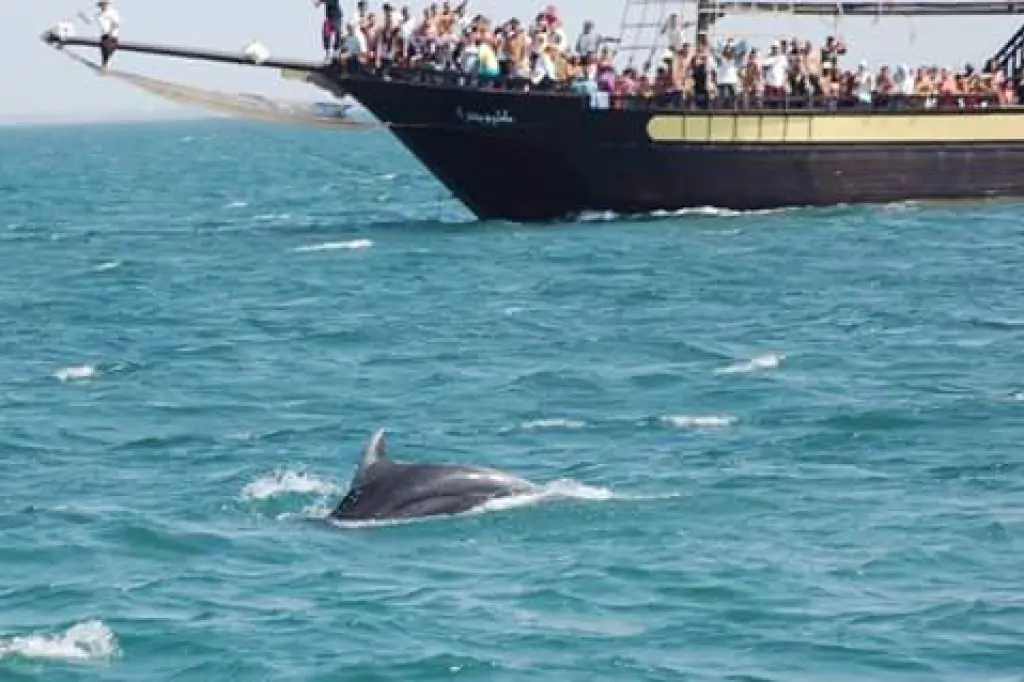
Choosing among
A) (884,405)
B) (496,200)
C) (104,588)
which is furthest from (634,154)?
(104,588)

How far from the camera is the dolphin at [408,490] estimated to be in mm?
24219

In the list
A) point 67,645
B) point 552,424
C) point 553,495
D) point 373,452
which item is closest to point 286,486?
point 373,452

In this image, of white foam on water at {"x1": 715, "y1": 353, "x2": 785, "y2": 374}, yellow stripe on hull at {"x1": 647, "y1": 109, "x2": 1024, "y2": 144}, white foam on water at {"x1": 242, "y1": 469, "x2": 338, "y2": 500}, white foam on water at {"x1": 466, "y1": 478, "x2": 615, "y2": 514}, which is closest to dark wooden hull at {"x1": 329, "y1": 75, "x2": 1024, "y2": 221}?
yellow stripe on hull at {"x1": 647, "y1": 109, "x2": 1024, "y2": 144}

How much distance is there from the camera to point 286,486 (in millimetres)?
26812

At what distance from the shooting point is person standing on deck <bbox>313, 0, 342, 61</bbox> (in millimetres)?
59125

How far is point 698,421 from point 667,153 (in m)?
27.5

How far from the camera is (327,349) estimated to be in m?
40.3

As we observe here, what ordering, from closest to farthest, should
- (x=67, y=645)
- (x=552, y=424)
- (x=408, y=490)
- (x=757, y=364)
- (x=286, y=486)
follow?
(x=67, y=645) < (x=408, y=490) < (x=286, y=486) < (x=552, y=424) < (x=757, y=364)

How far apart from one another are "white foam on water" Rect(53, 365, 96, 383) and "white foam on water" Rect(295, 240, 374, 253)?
21.3 m

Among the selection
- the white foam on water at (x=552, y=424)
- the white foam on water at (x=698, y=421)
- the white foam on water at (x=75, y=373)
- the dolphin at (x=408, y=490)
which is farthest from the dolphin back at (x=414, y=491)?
the white foam on water at (x=75, y=373)

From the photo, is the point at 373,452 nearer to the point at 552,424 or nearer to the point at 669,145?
the point at 552,424

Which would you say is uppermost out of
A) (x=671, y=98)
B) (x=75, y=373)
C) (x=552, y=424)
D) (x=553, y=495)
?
(x=671, y=98)

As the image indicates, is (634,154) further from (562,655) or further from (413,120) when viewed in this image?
(562,655)

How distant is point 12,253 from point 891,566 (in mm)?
44519
